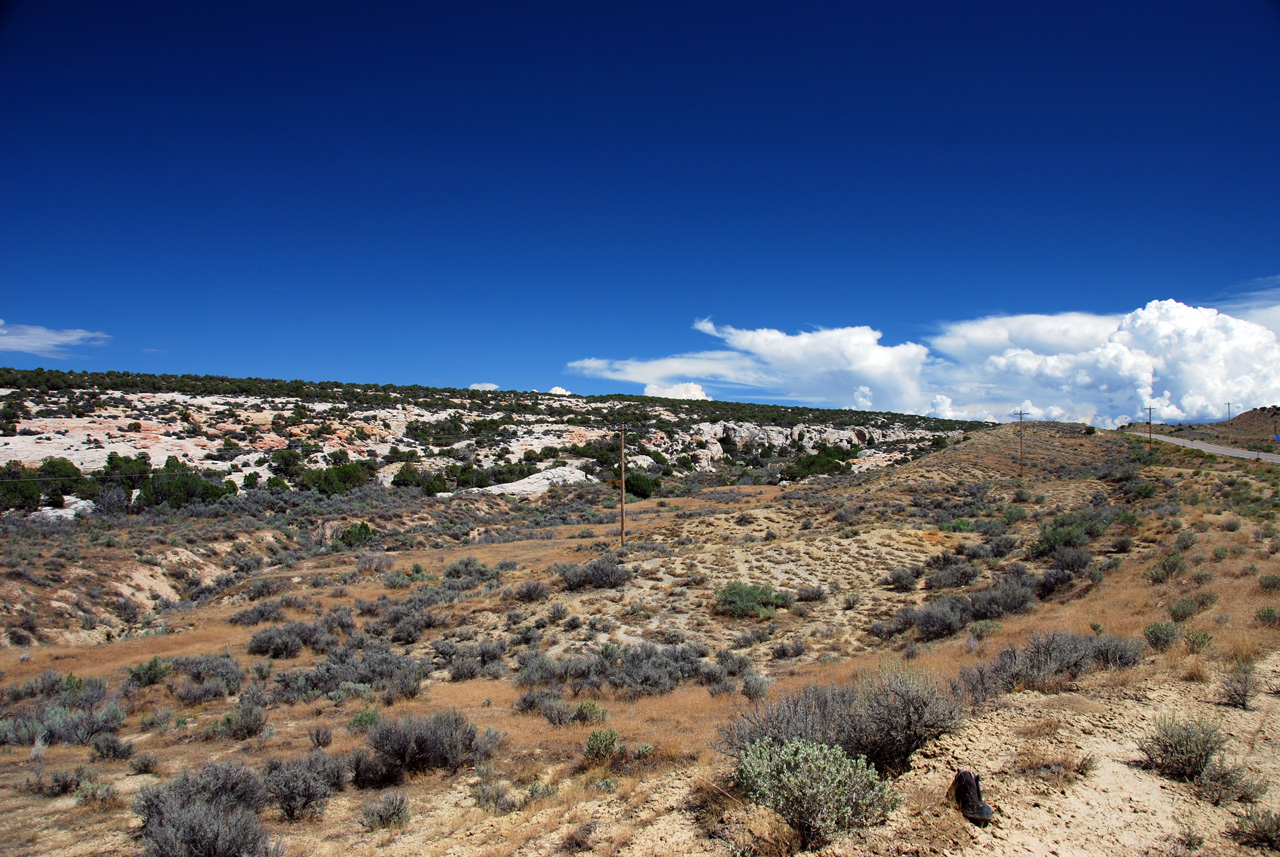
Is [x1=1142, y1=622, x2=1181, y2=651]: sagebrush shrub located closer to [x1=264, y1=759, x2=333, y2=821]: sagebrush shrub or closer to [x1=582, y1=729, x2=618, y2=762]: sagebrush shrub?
[x1=582, y1=729, x2=618, y2=762]: sagebrush shrub

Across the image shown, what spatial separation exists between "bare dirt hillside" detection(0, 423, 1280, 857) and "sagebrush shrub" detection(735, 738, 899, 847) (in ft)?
0.37

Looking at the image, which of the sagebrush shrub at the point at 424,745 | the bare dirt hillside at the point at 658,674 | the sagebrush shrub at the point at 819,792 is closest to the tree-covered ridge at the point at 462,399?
the bare dirt hillside at the point at 658,674

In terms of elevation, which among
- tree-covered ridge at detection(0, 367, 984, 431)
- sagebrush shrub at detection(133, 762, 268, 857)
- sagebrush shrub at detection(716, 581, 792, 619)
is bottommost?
sagebrush shrub at detection(716, 581, 792, 619)

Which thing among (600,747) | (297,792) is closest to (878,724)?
(600,747)

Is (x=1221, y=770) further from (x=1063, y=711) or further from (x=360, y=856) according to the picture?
(x=360, y=856)

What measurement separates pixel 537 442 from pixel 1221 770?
169 feet

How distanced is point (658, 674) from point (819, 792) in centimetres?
681

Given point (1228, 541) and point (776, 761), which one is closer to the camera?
point (776, 761)

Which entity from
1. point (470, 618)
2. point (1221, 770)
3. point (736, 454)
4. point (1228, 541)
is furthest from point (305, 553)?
point (736, 454)

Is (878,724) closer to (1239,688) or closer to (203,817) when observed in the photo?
(1239,688)

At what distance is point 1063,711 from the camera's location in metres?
6.09

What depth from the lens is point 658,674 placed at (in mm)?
10781

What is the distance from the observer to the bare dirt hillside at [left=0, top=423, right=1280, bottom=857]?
16.2ft

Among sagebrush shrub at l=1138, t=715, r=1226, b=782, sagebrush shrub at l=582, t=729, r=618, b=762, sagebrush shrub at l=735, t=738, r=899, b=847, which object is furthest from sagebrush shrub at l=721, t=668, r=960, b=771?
sagebrush shrub at l=582, t=729, r=618, b=762
